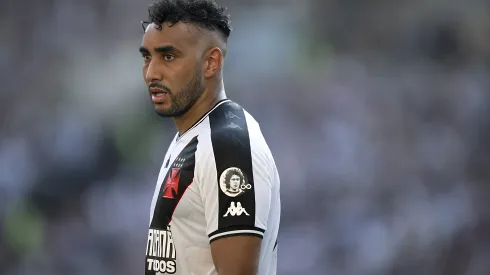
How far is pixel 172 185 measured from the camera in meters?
2.18

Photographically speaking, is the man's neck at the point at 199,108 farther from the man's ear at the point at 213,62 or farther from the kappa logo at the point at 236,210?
the kappa logo at the point at 236,210

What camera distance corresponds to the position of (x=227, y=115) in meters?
2.25

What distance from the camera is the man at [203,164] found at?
203 cm

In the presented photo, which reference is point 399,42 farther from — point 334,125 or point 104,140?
point 104,140

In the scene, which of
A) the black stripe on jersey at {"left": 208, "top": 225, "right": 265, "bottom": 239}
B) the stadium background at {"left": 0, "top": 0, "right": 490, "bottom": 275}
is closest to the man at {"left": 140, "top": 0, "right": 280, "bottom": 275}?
the black stripe on jersey at {"left": 208, "top": 225, "right": 265, "bottom": 239}

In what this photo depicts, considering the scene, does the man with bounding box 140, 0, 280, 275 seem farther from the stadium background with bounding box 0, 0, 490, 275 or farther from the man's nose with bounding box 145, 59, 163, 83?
the stadium background with bounding box 0, 0, 490, 275

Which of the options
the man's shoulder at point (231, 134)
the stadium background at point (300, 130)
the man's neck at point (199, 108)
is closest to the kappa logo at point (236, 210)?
the man's shoulder at point (231, 134)

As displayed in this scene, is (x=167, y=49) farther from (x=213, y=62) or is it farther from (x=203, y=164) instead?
(x=203, y=164)

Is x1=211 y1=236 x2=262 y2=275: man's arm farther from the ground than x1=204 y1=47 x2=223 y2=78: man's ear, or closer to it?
closer to it

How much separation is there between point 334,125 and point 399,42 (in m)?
0.86

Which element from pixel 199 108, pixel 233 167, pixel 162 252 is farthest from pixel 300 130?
pixel 233 167

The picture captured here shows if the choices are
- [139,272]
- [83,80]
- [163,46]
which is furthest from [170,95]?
[83,80]

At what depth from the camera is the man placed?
203 cm

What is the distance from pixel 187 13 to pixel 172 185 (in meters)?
0.53
